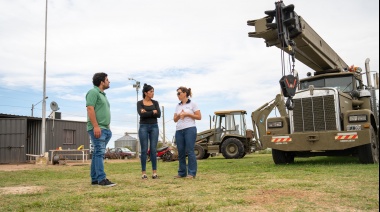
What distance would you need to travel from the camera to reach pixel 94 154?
558cm

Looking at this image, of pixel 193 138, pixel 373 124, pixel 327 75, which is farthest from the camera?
Answer: pixel 327 75

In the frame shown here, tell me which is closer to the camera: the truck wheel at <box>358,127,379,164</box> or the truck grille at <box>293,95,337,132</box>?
the truck wheel at <box>358,127,379,164</box>

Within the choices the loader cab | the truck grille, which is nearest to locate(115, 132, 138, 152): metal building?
the loader cab

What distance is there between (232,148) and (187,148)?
11.1 m

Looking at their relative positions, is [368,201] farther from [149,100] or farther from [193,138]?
[149,100]

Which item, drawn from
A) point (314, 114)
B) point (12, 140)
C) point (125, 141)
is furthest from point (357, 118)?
point (125, 141)

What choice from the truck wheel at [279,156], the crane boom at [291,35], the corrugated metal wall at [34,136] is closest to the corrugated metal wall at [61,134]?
the corrugated metal wall at [34,136]

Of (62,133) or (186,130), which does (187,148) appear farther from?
(62,133)

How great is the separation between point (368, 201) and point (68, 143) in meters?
21.9

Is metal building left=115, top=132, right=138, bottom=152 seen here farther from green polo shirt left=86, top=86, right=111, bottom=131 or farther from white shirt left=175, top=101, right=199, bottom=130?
green polo shirt left=86, top=86, right=111, bottom=131

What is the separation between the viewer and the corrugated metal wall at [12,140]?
20391mm

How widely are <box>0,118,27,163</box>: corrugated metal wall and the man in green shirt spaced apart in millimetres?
16395

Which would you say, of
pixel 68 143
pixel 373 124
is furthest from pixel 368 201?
pixel 68 143

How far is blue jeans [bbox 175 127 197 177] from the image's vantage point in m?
6.32
